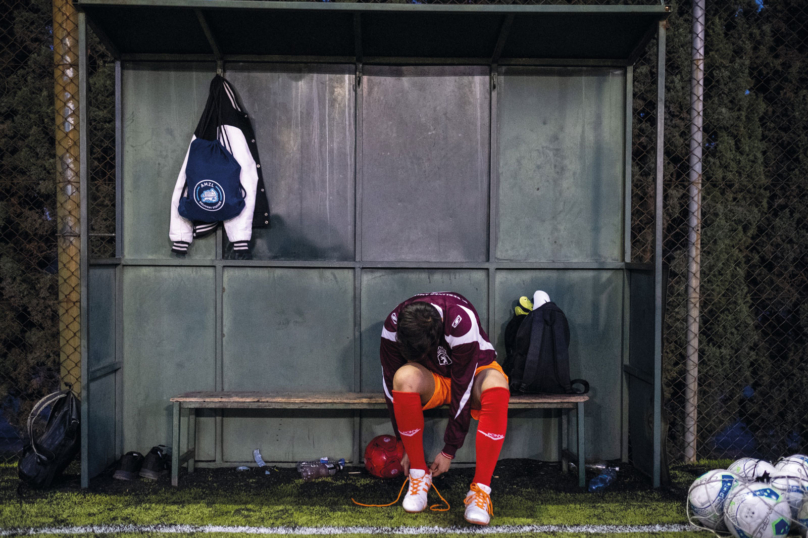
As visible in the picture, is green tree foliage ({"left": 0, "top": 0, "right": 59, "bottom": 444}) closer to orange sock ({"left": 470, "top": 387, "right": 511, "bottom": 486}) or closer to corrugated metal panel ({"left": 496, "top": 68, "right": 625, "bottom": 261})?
orange sock ({"left": 470, "top": 387, "right": 511, "bottom": 486})

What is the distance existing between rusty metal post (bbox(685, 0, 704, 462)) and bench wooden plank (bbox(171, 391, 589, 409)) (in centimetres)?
103

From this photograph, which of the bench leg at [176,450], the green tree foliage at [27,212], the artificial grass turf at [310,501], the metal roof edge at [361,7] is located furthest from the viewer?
the green tree foliage at [27,212]

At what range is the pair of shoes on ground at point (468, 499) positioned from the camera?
2604 mm

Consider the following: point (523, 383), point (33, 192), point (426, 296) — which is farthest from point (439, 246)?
point (33, 192)

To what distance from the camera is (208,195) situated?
11.1 feet

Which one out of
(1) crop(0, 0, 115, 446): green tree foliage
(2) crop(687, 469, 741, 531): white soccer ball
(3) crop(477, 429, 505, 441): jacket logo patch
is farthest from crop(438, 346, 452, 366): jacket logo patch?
(1) crop(0, 0, 115, 446): green tree foliage

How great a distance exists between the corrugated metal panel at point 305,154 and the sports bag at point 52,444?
4.88 ft

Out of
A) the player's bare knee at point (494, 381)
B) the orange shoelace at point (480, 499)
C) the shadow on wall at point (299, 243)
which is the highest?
the shadow on wall at point (299, 243)

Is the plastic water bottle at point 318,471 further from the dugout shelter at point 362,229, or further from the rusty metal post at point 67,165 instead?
Answer: the rusty metal post at point 67,165

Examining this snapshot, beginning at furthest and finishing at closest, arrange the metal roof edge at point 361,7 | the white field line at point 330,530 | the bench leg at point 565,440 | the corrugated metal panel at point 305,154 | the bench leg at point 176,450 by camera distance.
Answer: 1. the corrugated metal panel at point 305,154
2. the bench leg at point 565,440
3. the bench leg at point 176,450
4. the metal roof edge at point 361,7
5. the white field line at point 330,530

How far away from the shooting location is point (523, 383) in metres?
3.24

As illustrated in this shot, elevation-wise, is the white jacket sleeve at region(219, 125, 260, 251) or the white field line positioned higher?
the white jacket sleeve at region(219, 125, 260, 251)

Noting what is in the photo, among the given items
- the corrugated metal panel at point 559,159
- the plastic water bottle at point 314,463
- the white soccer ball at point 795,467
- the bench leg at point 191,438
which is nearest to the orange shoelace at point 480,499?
the plastic water bottle at point 314,463

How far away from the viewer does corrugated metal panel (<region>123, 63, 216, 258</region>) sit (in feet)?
11.7
